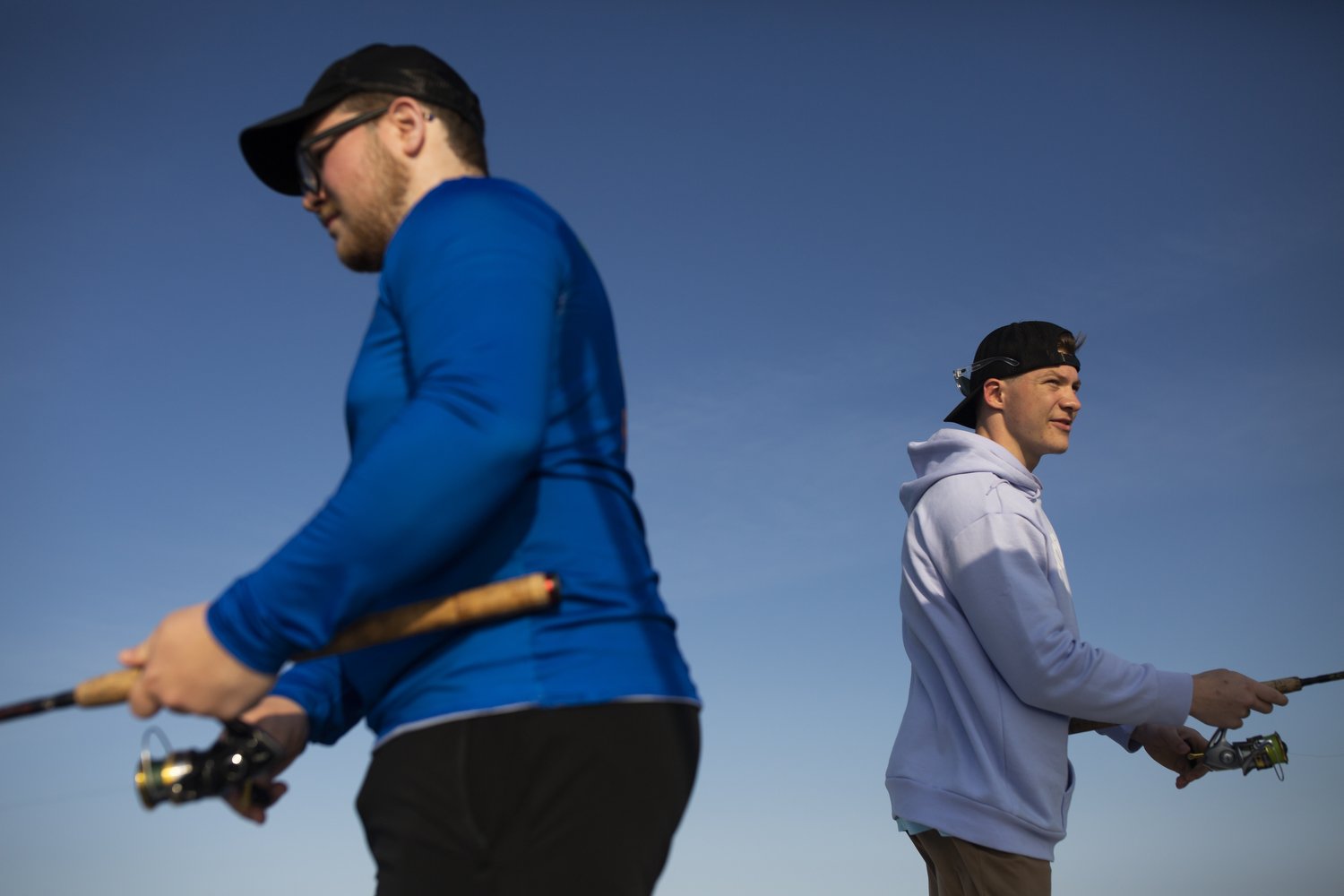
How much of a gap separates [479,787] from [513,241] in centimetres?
82

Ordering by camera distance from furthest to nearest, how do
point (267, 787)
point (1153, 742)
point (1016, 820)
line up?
point (1153, 742) < point (1016, 820) < point (267, 787)

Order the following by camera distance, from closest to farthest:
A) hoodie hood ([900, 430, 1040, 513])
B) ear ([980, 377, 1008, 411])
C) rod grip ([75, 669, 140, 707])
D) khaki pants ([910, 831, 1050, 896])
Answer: rod grip ([75, 669, 140, 707]) → khaki pants ([910, 831, 1050, 896]) → hoodie hood ([900, 430, 1040, 513]) → ear ([980, 377, 1008, 411])

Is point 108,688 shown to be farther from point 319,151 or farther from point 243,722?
point 319,151

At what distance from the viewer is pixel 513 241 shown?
2.02 metres

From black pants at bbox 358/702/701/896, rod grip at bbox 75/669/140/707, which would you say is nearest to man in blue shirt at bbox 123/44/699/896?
black pants at bbox 358/702/701/896

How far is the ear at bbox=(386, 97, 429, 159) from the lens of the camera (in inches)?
92.1

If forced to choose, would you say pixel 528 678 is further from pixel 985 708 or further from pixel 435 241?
pixel 985 708

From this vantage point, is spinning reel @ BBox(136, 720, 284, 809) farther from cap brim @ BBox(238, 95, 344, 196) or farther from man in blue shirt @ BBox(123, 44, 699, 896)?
cap brim @ BBox(238, 95, 344, 196)

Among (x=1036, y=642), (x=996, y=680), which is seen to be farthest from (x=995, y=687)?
(x=1036, y=642)

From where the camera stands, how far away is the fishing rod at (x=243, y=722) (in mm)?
1871

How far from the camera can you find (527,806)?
1.83 m

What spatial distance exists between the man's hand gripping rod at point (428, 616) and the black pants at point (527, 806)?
0.48ft

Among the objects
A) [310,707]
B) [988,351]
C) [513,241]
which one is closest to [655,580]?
[513,241]

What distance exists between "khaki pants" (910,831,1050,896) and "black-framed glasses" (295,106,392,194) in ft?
9.21
